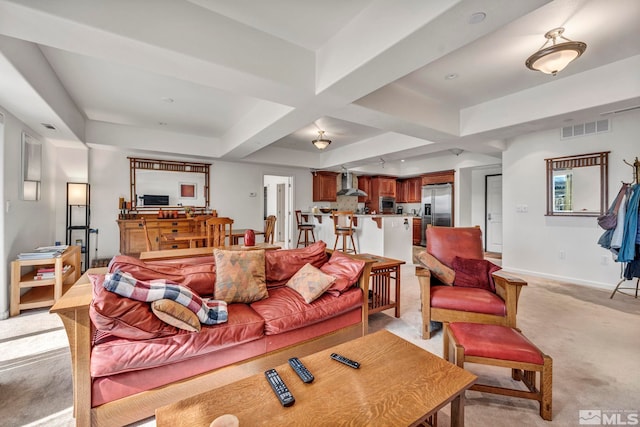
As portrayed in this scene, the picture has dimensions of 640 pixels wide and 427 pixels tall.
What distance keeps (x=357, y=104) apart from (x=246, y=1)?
1464mm

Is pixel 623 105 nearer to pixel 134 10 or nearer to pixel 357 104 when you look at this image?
pixel 357 104

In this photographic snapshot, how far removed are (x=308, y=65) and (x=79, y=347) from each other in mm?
2708

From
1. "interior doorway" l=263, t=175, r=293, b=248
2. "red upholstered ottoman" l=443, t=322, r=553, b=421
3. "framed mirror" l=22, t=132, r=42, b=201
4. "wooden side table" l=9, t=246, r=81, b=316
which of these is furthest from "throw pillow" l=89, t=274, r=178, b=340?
"interior doorway" l=263, t=175, r=293, b=248

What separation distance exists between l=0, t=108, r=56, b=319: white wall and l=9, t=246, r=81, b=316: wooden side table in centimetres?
8

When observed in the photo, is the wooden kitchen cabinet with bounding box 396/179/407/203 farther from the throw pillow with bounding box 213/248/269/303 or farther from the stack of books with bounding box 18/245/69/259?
the stack of books with bounding box 18/245/69/259

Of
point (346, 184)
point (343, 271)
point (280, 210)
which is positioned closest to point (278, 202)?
point (280, 210)

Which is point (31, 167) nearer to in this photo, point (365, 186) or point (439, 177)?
point (365, 186)

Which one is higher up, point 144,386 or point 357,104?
point 357,104

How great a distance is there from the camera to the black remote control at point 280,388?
3.63 feet

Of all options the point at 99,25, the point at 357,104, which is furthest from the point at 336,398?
the point at 357,104

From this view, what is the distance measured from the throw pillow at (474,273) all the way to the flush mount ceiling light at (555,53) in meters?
1.88

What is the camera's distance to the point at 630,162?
377 cm

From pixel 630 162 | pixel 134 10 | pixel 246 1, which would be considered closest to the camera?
pixel 134 10

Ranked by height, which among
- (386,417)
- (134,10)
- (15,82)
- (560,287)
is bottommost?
(560,287)
